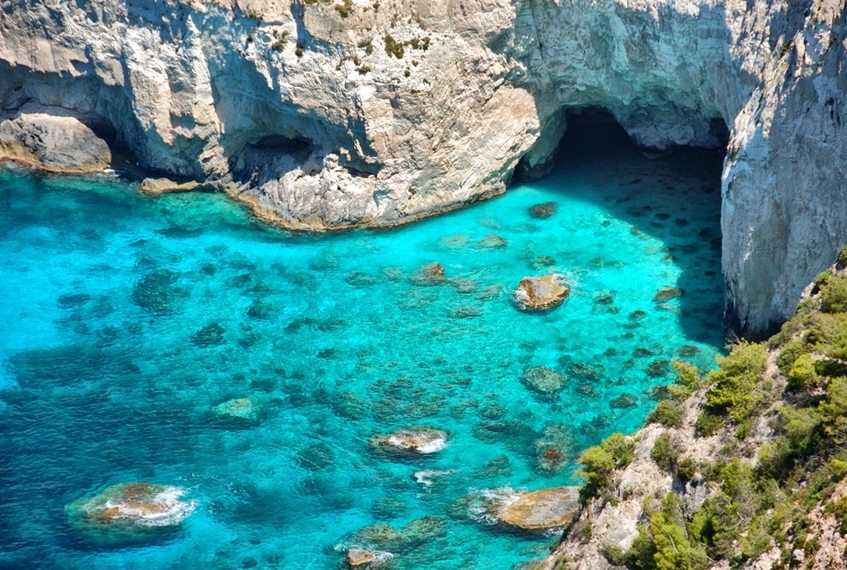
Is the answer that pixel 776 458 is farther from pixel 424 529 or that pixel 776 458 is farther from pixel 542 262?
pixel 542 262

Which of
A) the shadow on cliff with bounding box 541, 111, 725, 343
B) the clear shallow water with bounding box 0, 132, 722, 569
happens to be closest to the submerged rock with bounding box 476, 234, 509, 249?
the clear shallow water with bounding box 0, 132, 722, 569

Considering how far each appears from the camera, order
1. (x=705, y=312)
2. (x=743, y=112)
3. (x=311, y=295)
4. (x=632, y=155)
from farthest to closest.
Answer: (x=632, y=155) → (x=311, y=295) → (x=705, y=312) → (x=743, y=112)

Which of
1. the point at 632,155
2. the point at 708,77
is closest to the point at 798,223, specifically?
the point at 708,77

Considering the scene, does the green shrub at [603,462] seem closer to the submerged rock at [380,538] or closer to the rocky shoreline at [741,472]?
the rocky shoreline at [741,472]

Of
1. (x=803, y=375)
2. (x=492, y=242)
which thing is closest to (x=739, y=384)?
(x=803, y=375)

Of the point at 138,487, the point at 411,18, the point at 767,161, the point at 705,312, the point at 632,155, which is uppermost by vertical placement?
the point at 411,18

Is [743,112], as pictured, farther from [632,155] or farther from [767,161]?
[632,155]
